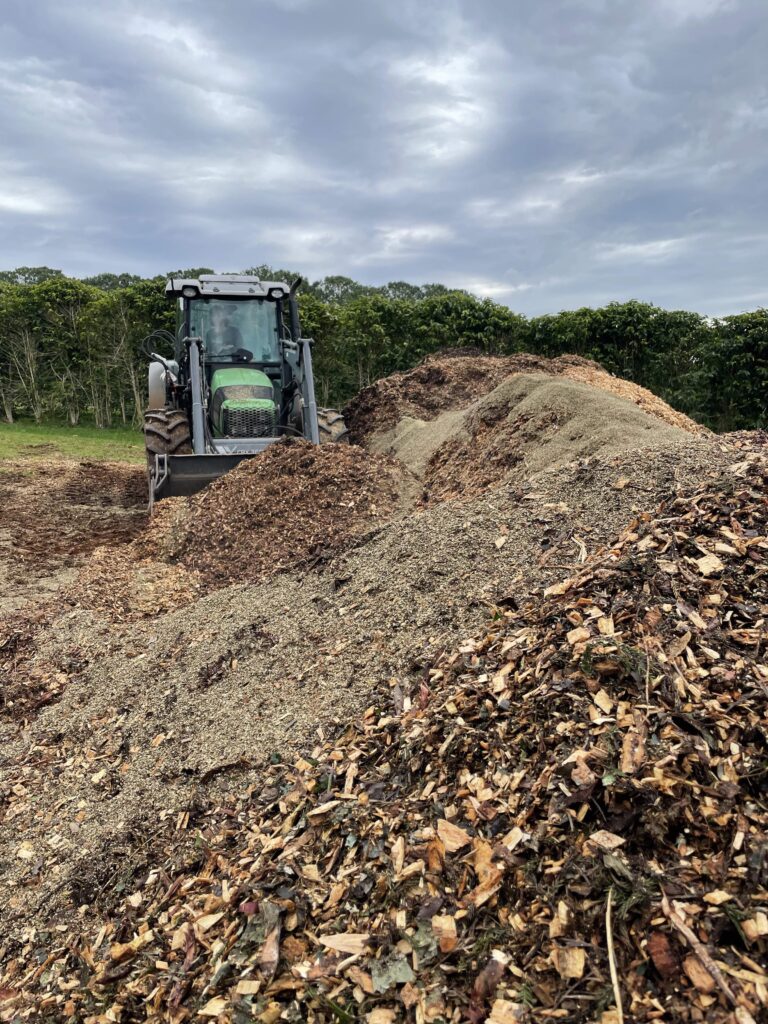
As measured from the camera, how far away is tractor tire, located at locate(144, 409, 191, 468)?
376 inches

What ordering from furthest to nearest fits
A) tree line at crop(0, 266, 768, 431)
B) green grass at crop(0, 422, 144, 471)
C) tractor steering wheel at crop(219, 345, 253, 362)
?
green grass at crop(0, 422, 144, 471)
tree line at crop(0, 266, 768, 431)
tractor steering wheel at crop(219, 345, 253, 362)

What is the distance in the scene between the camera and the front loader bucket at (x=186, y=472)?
8.68 m

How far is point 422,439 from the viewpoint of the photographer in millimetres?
11938

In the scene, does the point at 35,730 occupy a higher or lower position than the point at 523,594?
lower

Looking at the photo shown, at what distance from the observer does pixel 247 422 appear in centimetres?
969

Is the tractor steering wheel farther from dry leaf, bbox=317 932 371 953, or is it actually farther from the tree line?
dry leaf, bbox=317 932 371 953

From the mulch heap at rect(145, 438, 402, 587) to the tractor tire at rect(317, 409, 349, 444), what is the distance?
7.51 ft

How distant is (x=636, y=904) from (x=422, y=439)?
10226mm

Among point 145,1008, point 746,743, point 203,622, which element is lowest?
point 145,1008

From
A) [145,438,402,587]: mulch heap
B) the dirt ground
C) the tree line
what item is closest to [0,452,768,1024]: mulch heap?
the dirt ground

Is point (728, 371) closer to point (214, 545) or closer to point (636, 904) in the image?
point (214, 545)

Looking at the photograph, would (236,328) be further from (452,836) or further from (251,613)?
(452,836)

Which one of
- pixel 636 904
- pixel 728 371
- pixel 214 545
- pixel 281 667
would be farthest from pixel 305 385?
pixel 728 371

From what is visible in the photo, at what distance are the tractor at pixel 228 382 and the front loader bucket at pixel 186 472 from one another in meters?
0.01
